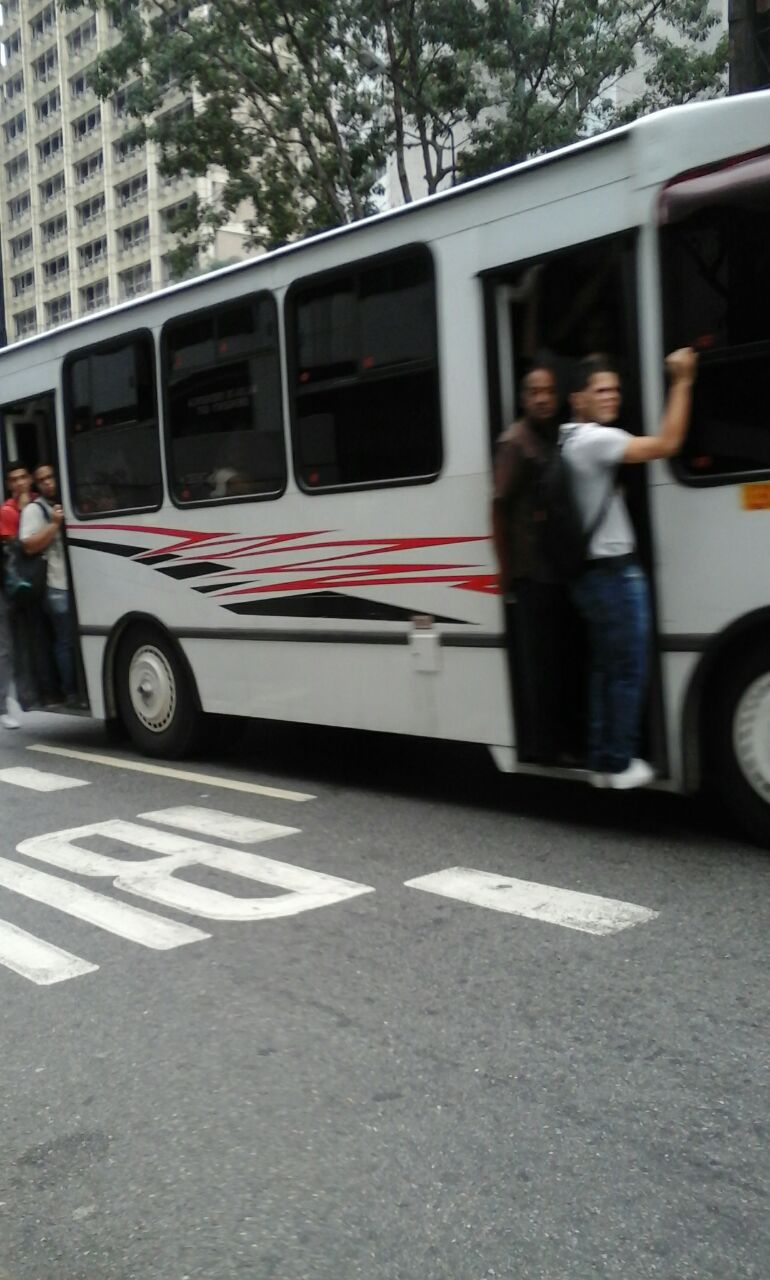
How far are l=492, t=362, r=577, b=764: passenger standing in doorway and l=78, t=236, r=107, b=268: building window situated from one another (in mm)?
71082

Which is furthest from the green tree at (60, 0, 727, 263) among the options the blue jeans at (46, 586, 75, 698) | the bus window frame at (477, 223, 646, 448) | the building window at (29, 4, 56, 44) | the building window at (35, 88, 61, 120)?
the building window at (29, 4, 56, 44)

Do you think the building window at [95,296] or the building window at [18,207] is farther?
the building window at [18,207]

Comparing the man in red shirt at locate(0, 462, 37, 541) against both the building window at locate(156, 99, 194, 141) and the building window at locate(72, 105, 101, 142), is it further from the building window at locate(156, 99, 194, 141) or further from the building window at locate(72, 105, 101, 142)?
the building window at locate(72, 105, 101, 142)

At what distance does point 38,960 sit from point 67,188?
7728 centimetres

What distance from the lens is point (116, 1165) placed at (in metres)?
3.13

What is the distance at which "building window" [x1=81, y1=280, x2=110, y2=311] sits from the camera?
7344 cm

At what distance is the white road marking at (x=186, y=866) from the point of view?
17.0ft

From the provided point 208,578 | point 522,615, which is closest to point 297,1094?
point 522,615

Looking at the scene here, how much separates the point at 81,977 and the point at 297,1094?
4.17 feet

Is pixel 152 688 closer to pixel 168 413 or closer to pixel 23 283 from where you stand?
pixel 168 413

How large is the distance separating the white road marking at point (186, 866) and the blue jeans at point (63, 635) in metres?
2.68

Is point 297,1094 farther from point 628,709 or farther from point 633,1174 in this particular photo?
point 628,709

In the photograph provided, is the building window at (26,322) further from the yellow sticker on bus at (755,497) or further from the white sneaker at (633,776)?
the yellow sticker on bus at (755,497)

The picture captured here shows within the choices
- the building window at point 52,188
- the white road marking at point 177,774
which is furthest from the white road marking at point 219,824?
the building window at point 52,188
